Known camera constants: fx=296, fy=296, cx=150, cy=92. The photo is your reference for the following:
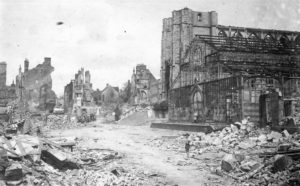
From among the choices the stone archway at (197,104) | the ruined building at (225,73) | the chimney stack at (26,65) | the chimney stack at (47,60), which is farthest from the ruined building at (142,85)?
the stone archway at (197,104)

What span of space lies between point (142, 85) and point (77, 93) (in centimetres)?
1531

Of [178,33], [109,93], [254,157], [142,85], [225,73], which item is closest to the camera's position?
[254,157]

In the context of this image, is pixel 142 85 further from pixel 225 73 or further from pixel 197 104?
pixel 225 73

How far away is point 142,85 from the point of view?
2653 inches

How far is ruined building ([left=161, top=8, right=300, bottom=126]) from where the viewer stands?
74.3ft

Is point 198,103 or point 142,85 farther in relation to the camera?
point 142,85

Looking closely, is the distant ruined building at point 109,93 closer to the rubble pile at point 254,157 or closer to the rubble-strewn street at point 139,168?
the rubble pile at point 254,157

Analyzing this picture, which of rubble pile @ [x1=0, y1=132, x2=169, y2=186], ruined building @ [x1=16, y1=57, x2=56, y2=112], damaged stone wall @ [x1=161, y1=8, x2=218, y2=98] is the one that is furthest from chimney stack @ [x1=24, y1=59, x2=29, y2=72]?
rubble pile @ [x1=0, y1=132, x2=169, y2=186]

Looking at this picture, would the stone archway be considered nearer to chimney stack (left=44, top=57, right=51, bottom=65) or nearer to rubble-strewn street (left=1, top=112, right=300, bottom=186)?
rubble-strewn street (left=1, top=112, right=300, bottom=186)

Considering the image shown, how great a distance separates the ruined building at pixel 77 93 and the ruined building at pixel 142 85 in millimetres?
10614

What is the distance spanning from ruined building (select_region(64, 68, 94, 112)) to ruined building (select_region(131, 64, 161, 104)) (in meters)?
10.6

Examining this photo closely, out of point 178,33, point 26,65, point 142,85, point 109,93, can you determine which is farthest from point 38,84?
point 178,33

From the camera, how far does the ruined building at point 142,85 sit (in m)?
65.9

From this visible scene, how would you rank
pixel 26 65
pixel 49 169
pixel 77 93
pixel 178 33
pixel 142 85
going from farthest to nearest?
pixel 142 85, pixel 26 65, pixel 77 93, pixel 178 33, pixel 49 169
